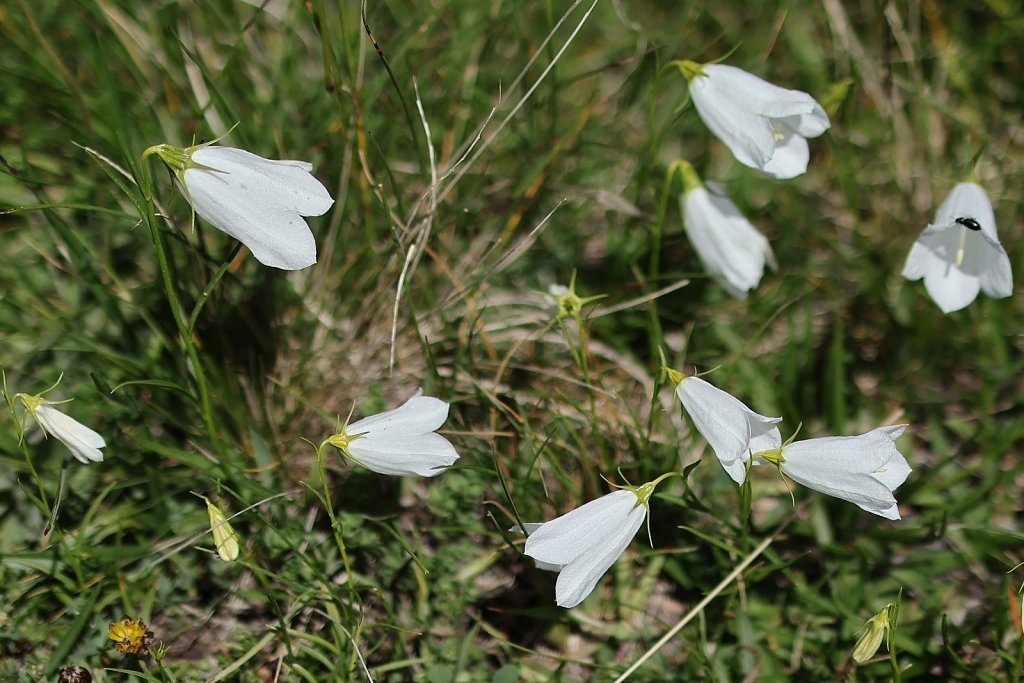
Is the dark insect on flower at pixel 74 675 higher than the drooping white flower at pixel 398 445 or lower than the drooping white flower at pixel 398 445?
lower

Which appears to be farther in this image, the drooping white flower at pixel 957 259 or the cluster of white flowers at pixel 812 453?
the drooping white flower at pixel 957 259

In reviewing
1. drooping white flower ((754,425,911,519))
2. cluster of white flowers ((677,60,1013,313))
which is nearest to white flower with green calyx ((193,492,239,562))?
drooping white flower ((754,425,911,519))

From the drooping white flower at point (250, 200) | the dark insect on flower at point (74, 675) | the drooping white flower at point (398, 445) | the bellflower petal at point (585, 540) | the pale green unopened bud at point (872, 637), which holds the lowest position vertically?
the pale green unopened bud at point (872, 637)

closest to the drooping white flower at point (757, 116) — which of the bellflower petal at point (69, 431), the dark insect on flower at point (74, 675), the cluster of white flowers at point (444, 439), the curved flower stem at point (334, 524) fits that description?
the cluster of white flowers at point (444, 439)

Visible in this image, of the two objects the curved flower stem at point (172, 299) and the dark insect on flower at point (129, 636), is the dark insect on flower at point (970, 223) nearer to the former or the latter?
the curved flower stem at point (172, 299)

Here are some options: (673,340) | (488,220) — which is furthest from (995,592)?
(488,220)

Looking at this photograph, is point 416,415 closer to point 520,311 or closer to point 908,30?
point 520,311

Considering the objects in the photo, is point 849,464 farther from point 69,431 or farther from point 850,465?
point 69,431

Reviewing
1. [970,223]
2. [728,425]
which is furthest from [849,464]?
[970,223]
